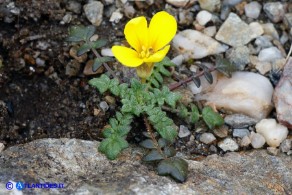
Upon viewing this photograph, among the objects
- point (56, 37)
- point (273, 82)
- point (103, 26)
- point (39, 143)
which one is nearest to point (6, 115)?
point (39, 143)

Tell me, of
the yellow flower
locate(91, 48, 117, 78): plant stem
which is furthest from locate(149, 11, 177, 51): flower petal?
locate(91, 48, 117, 78): plant stem

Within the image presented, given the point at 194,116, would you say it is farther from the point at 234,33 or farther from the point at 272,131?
the point at 234,33

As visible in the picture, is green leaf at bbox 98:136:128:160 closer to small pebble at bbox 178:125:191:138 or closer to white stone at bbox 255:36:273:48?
→ small pebble at bbox 178:125:191:138

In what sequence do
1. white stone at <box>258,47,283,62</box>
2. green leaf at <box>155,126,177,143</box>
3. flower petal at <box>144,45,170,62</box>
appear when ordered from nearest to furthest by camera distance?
flower petal at <box>144,45,170,62</box> < green leaf at <box>155,126,177,143</box> < white stone at <box>258,47,283,62</box>

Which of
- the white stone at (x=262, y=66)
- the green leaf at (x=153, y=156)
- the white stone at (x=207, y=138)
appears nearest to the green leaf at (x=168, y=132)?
the green leaf at (x=153, y=156)

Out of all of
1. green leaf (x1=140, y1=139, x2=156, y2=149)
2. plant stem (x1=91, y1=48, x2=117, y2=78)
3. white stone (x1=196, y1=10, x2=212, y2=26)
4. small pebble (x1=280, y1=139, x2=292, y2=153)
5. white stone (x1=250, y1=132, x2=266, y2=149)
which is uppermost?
white stone (x1=196, y1=10, x2=212, y2=26)

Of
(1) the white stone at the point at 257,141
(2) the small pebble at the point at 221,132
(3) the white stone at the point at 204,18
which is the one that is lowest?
(2) the small pebble at the point at 221,132

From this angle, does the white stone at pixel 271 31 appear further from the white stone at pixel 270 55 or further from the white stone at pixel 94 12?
the white stone at pixel 94 12
